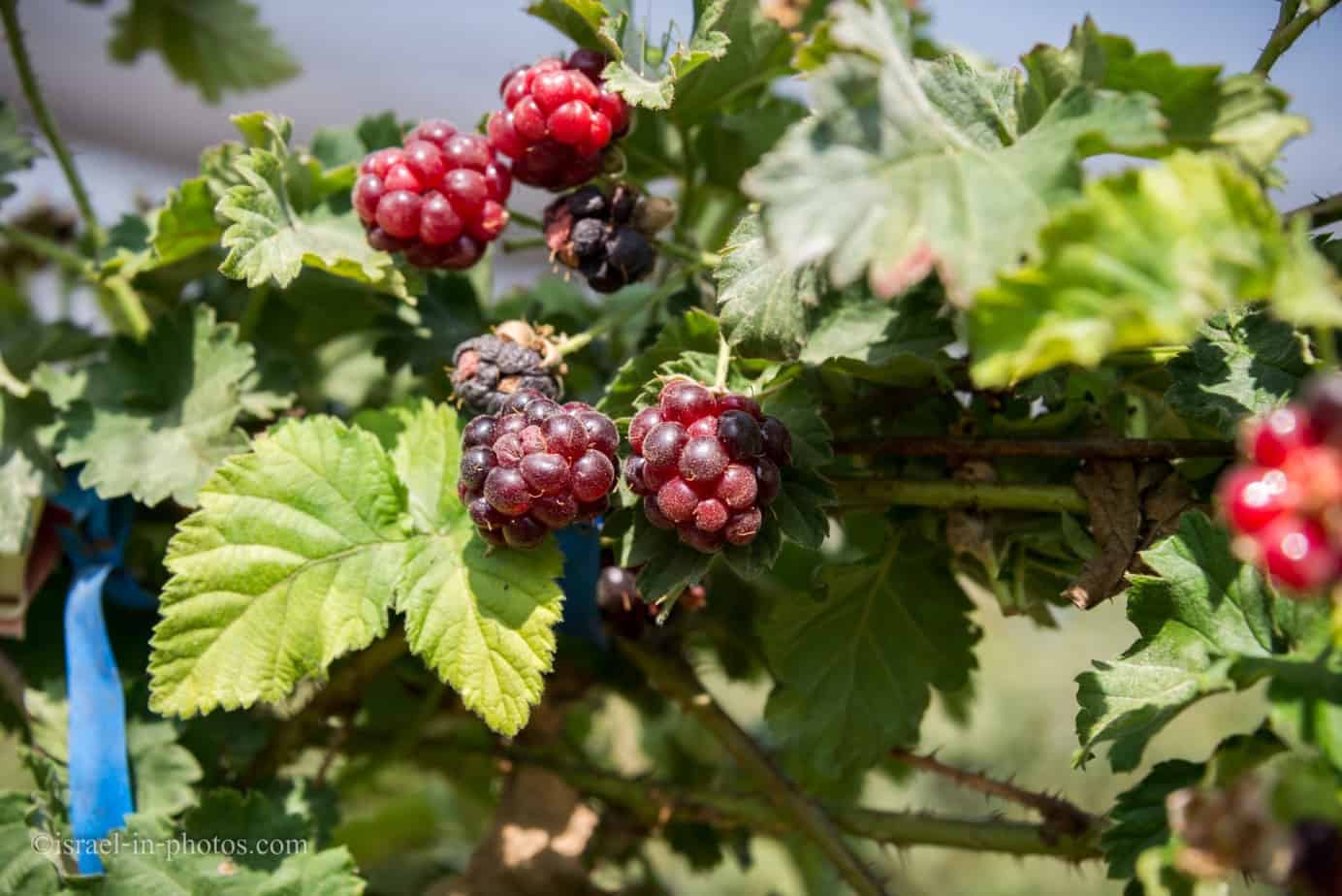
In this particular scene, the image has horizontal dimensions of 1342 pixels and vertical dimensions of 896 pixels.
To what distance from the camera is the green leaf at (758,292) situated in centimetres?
71

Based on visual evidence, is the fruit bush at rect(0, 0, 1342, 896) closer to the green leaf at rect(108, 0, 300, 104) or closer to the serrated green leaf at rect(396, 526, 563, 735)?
the serrated green leaf at rect(396, 526, 563, 735)

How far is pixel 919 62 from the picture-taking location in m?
0.65

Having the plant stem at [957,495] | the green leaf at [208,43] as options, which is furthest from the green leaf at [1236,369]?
the green leaf at [208,43]

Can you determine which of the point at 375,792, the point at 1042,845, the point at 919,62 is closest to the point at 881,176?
the point at 919,62

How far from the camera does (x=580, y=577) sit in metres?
0.97

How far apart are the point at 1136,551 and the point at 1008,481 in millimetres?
105

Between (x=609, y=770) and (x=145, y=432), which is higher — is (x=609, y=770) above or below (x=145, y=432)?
below

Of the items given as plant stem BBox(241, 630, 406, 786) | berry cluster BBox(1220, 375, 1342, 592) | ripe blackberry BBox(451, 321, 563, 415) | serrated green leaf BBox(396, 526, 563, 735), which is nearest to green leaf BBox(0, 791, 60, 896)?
plant stem BBox(241, 630, 406, 786)

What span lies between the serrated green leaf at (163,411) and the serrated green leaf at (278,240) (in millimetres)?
142

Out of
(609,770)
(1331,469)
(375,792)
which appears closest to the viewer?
(1331,469)

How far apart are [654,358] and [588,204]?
0.12 m

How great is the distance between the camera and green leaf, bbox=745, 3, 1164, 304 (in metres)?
0.50

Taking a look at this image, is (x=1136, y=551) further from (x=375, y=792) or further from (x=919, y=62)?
(x=375, y=792)

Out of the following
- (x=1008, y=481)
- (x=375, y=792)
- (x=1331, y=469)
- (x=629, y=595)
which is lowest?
(x=375, y=792)
